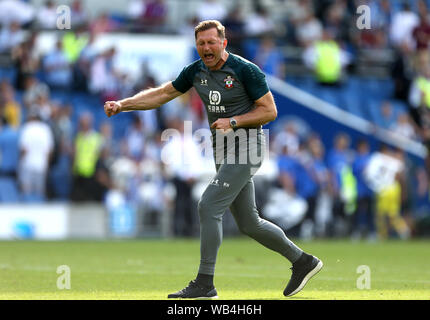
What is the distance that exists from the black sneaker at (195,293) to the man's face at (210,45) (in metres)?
2.01

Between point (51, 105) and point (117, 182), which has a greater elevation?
point (51, 105)

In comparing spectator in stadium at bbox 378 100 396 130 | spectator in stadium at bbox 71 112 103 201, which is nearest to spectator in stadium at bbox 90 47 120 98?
spectator in stadium at bbox 71 112 103 201

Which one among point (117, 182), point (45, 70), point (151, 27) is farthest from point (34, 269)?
point (151, 27)

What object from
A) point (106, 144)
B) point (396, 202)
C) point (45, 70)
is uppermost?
point (45, 70)

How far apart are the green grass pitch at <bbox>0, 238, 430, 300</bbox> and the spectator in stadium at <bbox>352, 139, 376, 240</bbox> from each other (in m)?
3.09

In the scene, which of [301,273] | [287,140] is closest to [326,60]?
[287,140]

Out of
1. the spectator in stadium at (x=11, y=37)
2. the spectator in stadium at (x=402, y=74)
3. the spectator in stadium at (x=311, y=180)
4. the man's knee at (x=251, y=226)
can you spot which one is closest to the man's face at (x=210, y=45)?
the man's knee at (x=251, y=226)

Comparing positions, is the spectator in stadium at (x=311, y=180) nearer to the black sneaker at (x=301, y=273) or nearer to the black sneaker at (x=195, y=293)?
the black sneaker at (x=301, y=273)

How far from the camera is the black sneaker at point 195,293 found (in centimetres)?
894

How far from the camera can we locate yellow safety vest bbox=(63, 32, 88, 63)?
2348cm

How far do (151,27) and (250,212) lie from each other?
17712 mm

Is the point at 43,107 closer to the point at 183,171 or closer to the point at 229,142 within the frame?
the point at 183,171
